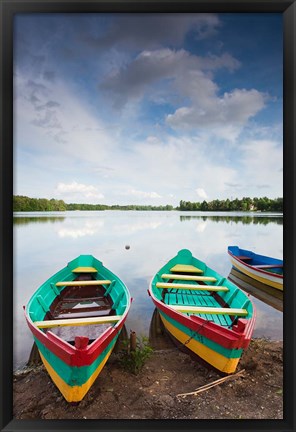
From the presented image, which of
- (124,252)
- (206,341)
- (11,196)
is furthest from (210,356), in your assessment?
(124,252)

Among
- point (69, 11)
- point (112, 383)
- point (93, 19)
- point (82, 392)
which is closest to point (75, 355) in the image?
point (82, 392)

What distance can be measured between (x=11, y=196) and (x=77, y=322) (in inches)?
41.6

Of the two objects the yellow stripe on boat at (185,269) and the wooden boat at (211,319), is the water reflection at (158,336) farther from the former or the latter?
the yellow stripe on boat at (185,269)

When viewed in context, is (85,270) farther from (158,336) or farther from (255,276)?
(255,276)

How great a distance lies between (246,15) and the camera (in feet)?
3.93

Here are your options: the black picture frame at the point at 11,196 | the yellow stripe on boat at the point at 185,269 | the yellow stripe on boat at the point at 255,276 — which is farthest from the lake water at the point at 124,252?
the yellow stripe on boat at the point at 185,269

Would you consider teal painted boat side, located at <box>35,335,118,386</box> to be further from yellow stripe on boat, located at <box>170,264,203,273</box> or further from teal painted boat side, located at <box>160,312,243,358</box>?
yellow stripe on boat, located at <box>170,264,203,273</box>

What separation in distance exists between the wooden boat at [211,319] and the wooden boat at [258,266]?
1093 mm

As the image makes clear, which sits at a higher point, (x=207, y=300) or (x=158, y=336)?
(x=207, y=300)

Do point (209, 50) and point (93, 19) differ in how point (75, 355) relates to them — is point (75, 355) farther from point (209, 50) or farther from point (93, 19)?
point (209, 50)

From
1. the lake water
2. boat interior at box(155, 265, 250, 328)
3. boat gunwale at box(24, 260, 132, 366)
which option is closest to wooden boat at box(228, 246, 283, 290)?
the lake water

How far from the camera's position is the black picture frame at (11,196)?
1060mm

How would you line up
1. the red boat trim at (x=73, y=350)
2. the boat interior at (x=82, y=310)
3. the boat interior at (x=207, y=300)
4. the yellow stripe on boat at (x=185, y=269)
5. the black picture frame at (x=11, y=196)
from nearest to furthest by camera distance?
the black picture frame at (x=11, y=196)
the red boat trim at (x=73, y=350)
the boat interior at (x=82, y=310)
the boat interior at (x=207, y=300)
the yellow stripe on boat at (x=185, y=269)

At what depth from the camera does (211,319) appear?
2.11m
